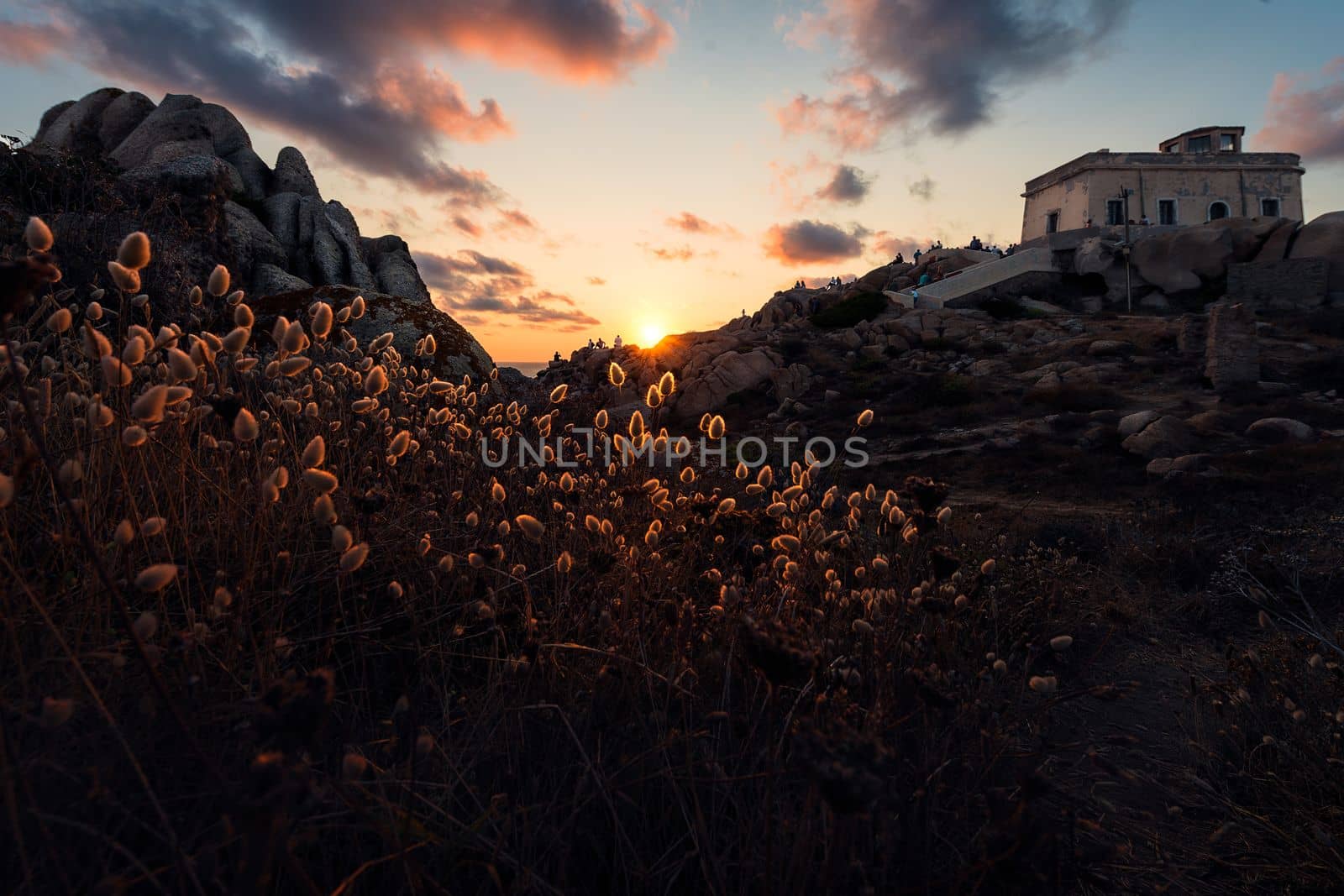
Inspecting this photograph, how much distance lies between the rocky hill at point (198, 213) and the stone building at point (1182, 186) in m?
40.0

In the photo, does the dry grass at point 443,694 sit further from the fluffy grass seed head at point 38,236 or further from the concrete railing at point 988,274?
the concrete railing at point 988,274

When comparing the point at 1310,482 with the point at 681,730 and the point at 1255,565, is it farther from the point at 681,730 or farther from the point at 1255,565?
the point at 681,730

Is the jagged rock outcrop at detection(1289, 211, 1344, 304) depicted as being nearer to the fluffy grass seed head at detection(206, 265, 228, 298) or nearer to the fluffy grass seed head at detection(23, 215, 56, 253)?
the fluffy grass seed head at detection(206, 265, 228, 298)

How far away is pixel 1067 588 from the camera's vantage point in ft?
17.0

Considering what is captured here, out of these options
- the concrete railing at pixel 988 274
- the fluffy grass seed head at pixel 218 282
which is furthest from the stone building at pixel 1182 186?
the fluffy grass seed head at pixel 218 282

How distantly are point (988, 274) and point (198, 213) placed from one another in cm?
3376

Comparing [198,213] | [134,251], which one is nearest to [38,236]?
[134,251]

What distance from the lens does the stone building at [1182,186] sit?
135 feet

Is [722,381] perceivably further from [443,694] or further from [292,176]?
[292,176]

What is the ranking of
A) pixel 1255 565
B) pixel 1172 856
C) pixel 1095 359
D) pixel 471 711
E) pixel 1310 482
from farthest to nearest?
pixel 1095 359 → pixel 1310 482 → pixel 1255 565 → pixel 1172 856 → pixel 471 711

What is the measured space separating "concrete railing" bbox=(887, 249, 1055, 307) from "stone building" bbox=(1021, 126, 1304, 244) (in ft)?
29.4

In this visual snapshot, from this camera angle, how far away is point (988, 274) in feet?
114

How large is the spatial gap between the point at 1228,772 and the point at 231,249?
13647 millimetres

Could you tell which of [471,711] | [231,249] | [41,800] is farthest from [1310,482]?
[231,249]
